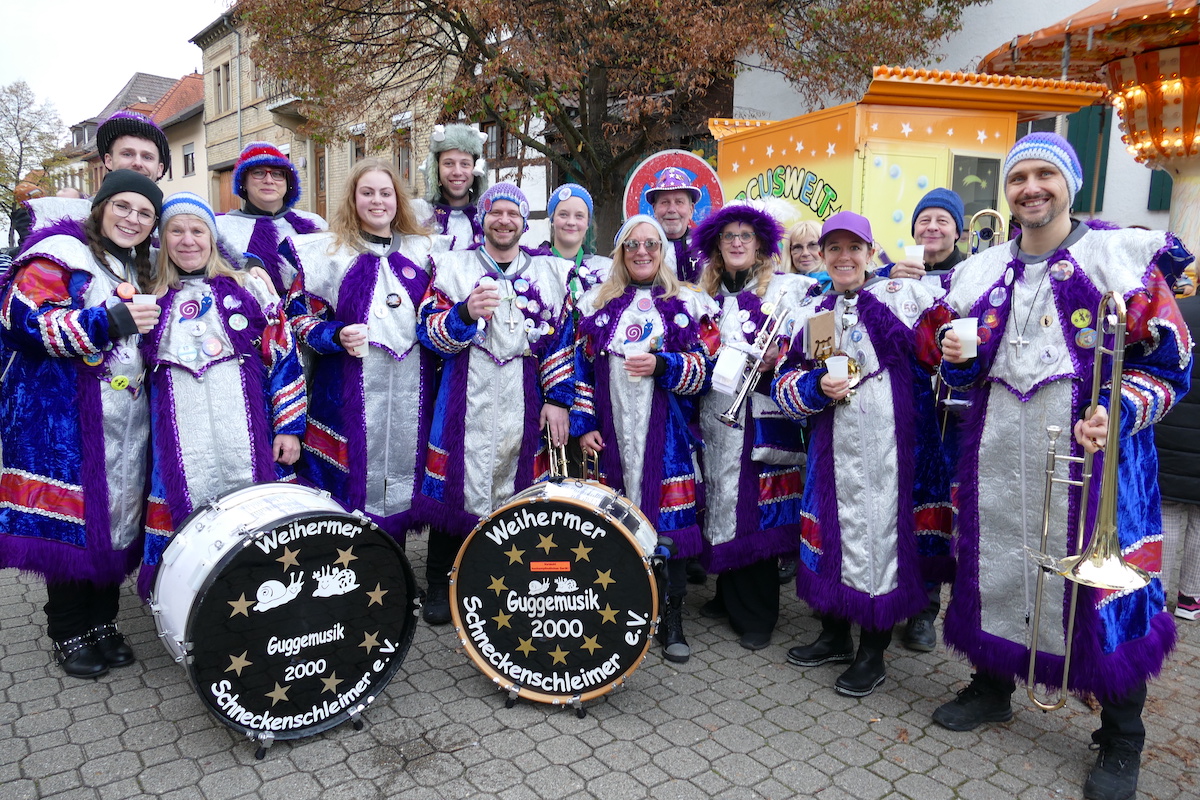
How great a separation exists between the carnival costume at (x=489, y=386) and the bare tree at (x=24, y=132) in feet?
101

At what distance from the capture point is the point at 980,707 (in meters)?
3.34

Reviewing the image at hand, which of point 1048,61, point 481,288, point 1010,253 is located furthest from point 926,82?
point 481,288

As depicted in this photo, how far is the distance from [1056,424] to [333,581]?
2.68m

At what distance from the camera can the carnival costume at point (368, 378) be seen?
13.1 feet

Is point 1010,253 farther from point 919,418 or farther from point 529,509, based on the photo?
point 529,509

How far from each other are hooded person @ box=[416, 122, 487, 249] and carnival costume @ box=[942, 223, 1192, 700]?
112 inches

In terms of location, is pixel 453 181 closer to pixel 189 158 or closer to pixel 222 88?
pixel 222 88

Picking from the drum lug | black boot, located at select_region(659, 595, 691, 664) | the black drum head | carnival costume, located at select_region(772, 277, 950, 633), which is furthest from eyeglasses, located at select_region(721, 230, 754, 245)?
the drum lug

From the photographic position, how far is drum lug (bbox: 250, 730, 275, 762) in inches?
116

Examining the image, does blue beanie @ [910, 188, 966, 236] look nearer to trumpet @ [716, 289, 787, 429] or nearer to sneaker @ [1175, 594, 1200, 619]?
trumpet @ [716, 289, 787, 429]

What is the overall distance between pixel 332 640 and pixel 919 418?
102 inches

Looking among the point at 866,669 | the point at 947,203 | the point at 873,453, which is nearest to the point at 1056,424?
the point at 873,453

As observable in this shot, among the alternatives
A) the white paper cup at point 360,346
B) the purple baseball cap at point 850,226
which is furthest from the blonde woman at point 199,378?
the purple baseball cap at point 850,226

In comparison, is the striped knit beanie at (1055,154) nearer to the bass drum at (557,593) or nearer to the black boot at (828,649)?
the bass drum at (557,593)
